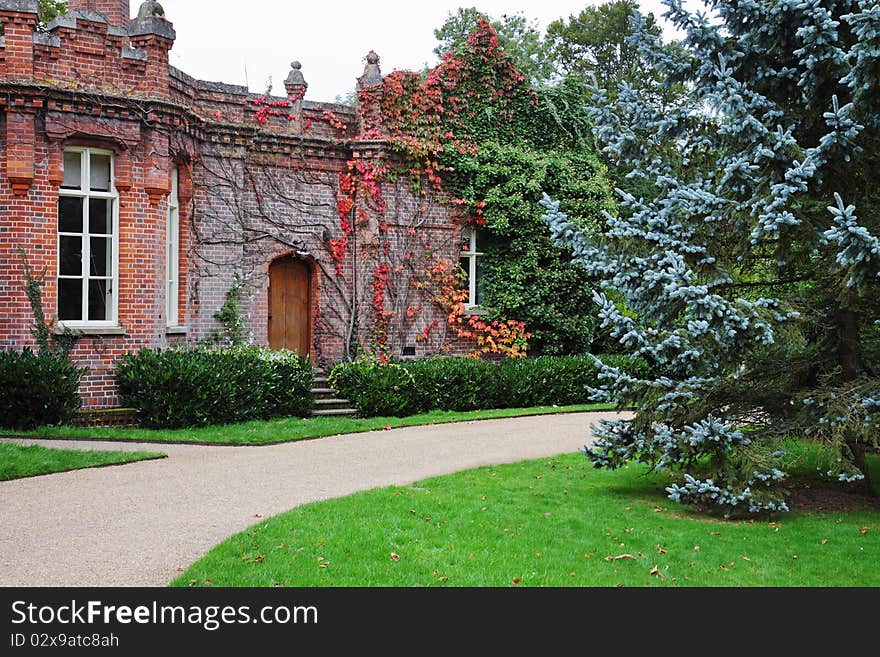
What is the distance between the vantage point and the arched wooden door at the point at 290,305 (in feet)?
56.2

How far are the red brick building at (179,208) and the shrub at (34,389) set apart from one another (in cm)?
71

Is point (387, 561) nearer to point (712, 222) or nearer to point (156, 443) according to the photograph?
point (712, 222)

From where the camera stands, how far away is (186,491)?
9047 millimetres

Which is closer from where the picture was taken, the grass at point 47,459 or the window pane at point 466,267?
the grass at point 47,459

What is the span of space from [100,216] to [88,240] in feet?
1.41

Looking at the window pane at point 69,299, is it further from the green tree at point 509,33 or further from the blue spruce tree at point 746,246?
the green tree at point 509,33

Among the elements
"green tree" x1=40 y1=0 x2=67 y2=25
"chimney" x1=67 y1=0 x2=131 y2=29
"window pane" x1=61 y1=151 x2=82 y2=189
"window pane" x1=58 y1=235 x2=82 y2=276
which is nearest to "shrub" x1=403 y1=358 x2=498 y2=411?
"window pane" x1=58 y1=235 x2=82 y2=276

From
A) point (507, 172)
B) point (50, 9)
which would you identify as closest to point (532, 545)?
point (507, 172)

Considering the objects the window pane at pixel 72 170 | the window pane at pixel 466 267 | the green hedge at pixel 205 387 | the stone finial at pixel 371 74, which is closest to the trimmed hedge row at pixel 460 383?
the green hedge at pixel 205 387

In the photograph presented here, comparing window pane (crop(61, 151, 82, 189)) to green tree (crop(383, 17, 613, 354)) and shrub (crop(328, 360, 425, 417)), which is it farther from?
green tree (crop(383, 17, 613, 354))

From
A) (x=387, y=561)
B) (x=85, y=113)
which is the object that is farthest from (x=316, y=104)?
(x=387, y=561)

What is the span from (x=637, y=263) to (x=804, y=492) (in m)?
3.23

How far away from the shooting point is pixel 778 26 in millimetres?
8164

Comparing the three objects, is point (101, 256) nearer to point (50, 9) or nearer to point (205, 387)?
point (205, 387)
